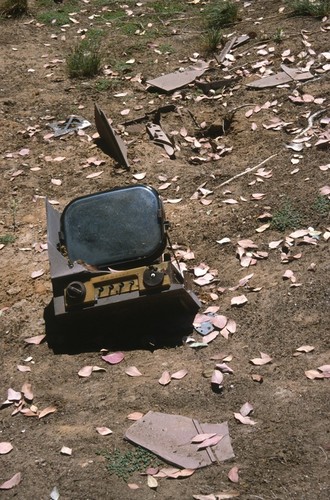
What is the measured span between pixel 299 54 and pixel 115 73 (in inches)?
83.4

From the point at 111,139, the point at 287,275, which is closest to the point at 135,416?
the point at 287,275

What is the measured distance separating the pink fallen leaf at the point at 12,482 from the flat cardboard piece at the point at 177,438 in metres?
0.65

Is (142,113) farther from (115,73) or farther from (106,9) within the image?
(106,9)

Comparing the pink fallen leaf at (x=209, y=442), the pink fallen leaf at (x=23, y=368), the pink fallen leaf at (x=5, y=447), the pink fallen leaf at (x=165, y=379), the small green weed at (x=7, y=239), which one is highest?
the pink fallen leaf at (x=209, y=442)

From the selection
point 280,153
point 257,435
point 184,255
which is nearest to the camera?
point 257,435

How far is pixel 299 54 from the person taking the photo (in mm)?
8766

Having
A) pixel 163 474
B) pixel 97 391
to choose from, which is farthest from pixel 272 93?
pixel 163 474

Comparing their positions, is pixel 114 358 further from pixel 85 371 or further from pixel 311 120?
pixel 311 120

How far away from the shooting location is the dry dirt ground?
4.43m

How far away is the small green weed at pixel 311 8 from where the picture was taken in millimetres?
9305

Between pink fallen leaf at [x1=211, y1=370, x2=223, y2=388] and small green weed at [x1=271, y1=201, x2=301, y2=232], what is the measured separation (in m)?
1.67

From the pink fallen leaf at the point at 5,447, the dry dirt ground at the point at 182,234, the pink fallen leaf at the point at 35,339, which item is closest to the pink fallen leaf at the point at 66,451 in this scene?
the dry dirt ground at the point at 182,234

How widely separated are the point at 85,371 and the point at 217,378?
0.88 metres

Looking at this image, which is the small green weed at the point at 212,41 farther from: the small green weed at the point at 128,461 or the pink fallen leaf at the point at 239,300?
the small green weed at the point at 128,461
